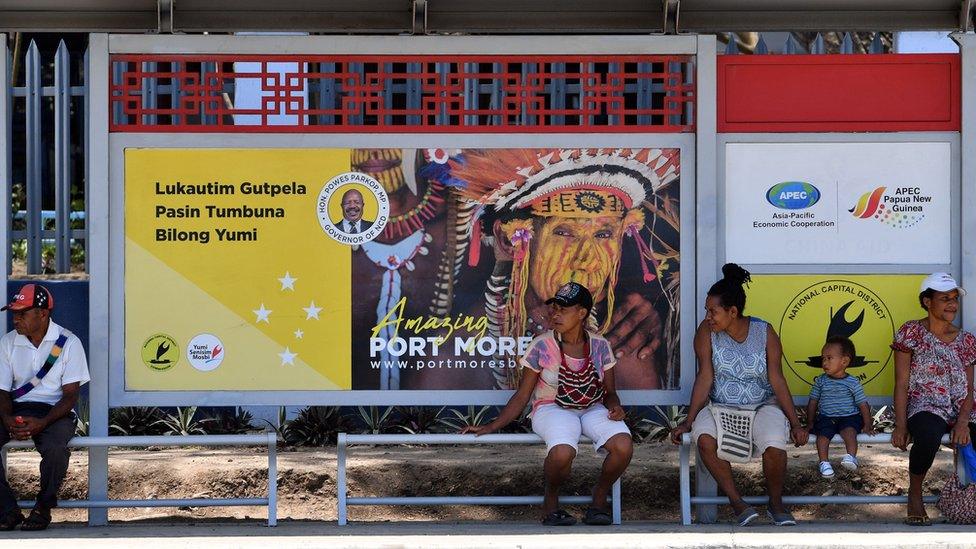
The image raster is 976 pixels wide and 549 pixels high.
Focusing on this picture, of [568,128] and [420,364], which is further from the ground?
[568,128]

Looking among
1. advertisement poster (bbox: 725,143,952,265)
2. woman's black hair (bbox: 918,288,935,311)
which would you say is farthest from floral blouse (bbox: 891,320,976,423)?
advertisement poster (bbox: 725,143,952,265)

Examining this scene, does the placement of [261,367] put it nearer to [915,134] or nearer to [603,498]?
[603,498]

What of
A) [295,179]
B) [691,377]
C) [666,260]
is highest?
[295,179]

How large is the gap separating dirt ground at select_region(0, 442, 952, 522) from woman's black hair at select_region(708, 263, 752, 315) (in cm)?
213

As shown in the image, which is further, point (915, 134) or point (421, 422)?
point (421, 422)

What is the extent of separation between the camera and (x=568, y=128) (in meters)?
7.09

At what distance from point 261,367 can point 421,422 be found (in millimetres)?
3137

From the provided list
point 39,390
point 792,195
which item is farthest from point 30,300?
point 792,195

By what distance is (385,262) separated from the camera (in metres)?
7.13

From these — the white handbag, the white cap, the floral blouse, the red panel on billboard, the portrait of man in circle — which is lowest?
the white handbag

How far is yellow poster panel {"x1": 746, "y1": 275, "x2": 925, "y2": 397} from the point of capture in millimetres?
7129

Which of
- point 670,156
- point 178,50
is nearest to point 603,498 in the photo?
point 670,156

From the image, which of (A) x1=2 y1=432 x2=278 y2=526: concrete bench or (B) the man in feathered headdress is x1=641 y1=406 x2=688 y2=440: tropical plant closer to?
(B) the man in feathered headdress

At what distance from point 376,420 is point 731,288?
159 inches
